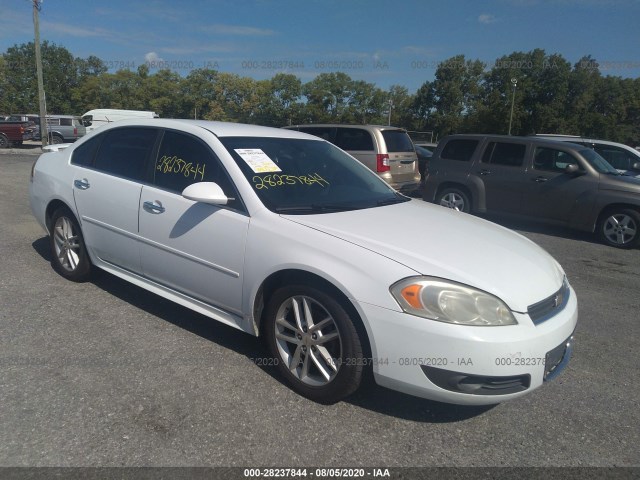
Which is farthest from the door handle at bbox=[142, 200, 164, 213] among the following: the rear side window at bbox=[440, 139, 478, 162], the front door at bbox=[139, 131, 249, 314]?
the rear side window at bbox=[440, 139, 478, 162]

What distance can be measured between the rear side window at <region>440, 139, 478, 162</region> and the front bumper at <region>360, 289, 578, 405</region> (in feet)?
24.2

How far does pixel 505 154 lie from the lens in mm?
9164

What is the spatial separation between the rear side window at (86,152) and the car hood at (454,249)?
239cm

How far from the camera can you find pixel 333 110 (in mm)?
61062

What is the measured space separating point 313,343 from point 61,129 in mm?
29295

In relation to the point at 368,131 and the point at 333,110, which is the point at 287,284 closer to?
the point at 368,131

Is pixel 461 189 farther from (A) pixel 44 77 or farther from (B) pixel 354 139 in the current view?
→ (A) pixel 44 77

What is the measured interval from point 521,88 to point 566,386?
6611 centimetres

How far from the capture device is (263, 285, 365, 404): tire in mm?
2754

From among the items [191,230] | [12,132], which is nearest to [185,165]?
[191,230]

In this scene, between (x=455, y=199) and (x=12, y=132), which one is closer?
(x=455, y=199)

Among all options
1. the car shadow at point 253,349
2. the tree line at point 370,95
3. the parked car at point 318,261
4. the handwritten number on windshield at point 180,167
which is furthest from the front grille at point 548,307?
the tree line at point 370,95

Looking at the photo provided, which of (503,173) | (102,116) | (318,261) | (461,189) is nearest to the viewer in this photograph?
(318,261)

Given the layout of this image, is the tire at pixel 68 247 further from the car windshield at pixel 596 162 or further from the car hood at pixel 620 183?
the car windshield at pixel 596 162
